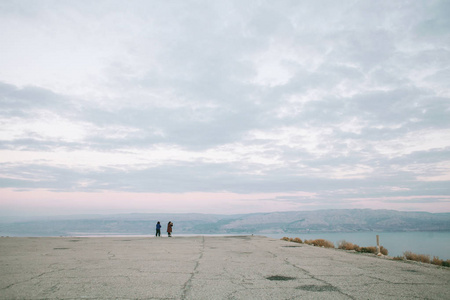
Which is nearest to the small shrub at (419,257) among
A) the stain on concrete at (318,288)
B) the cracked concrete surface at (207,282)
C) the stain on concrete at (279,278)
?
the cracked concrete surface at (207,282)

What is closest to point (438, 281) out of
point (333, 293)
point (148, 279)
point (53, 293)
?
point (333, 293)

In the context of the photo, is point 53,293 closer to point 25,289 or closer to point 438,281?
point 25,289

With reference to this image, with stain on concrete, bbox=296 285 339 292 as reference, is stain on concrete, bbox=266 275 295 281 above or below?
below

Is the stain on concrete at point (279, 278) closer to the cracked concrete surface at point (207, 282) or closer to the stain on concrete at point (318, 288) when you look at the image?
the cracked concrete surface at point (207, 282)

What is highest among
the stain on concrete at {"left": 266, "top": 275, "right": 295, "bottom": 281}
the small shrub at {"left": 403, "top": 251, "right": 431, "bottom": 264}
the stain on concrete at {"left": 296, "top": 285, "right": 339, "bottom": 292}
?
the stain on concrete at {"left": 296, "top": 285, "right": 339, "bottom": 292}

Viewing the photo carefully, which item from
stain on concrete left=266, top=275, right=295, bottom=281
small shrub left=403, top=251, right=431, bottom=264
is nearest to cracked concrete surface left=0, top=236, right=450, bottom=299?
stain on concrete left=266, top=275, right=295, bottom=281

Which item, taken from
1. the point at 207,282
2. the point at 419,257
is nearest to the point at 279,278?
the point at 207,282

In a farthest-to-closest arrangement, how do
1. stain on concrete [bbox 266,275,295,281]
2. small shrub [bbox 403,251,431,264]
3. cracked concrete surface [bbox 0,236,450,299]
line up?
small shrub [bbox 403,251,431,264] → stain on concrete [bbox 266,275,295,281] → cracked concrete surface [bbox 0,236,450,299]

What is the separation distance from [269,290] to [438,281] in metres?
5.00

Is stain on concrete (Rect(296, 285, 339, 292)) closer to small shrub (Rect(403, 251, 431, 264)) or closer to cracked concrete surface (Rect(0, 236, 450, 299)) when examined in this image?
cracked concrete surface (Rect(0, 236, 450, 299))

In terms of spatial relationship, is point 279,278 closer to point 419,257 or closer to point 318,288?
point 318,288

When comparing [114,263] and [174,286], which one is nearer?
[174,286]

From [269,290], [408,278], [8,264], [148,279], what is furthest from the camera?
[8,264]

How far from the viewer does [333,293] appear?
6371 millimetres
